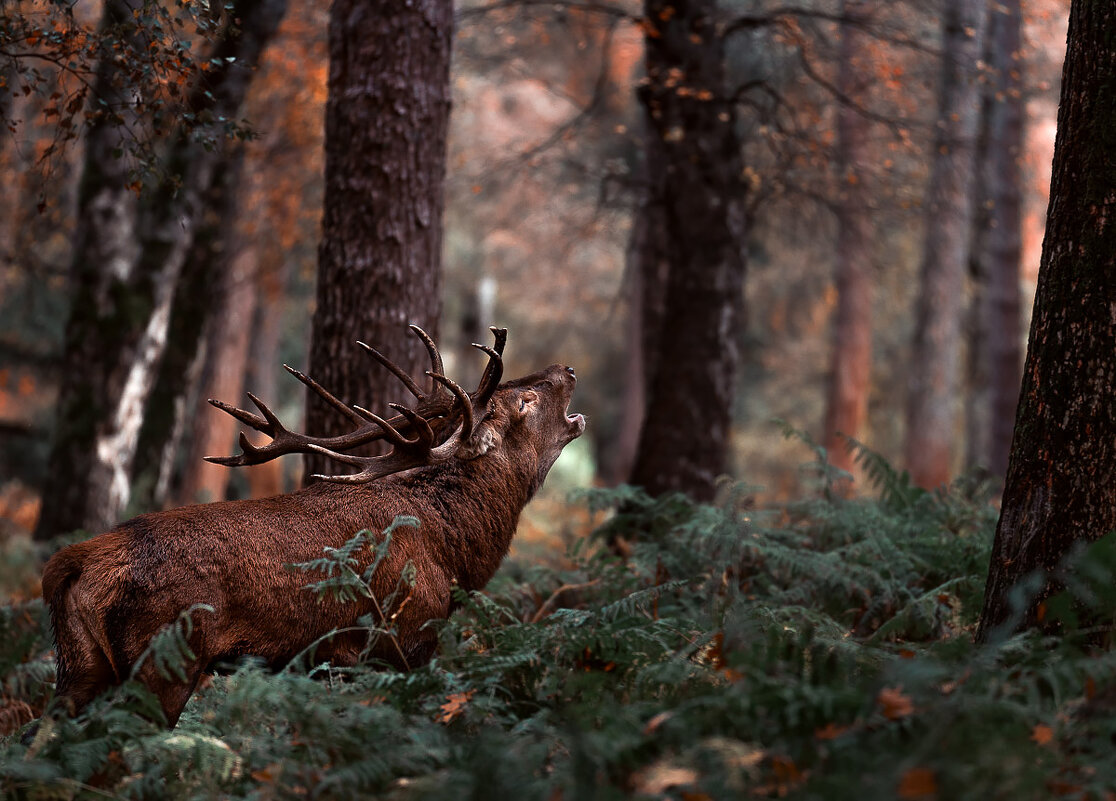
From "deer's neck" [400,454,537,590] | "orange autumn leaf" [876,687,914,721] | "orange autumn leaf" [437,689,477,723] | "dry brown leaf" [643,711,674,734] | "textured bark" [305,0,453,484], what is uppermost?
"textured bark" [305,0,453,484]

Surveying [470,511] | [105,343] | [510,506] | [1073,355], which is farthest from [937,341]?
[1073,355]

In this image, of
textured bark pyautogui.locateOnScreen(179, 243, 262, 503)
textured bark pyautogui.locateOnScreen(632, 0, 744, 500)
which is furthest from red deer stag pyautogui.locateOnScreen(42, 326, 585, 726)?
textured bark pyautogui.locateOnScreen(179, 243, 262, 503)

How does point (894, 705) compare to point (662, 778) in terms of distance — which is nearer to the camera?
point (662, 778)

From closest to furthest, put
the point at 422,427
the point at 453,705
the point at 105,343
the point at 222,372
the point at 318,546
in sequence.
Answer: the point at 453,705
the point at 318,546
the point at 422,427
the point at 105,343
the point at 222,372

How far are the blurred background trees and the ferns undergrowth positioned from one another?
274cm

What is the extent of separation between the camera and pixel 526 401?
6.27 meters

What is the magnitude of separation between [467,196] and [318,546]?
16955 millimetres

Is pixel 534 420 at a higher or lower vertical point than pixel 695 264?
lower

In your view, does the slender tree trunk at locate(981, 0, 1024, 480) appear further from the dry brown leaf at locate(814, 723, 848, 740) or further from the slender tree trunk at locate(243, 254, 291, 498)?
the dry brown leaf at locate(814, 723, 848, 740)

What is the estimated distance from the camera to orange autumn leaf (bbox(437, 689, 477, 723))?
4.23 m

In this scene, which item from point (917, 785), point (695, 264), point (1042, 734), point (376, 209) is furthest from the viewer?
point (695, 264)

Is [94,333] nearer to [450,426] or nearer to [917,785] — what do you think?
[450,426]

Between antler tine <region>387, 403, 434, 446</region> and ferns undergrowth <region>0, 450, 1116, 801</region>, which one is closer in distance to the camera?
ferns undergrowth <region>0, 450, 1116, 801</region>

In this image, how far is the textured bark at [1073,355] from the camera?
4.20m
